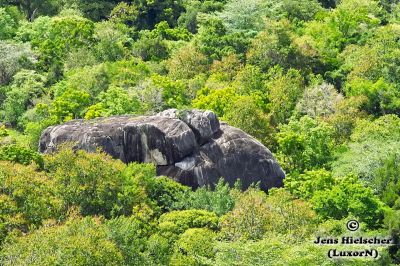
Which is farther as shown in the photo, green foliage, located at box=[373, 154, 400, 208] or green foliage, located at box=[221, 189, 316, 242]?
green foliage, located at box=[373, 154, 400, 208]

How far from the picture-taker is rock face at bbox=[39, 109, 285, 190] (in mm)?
49650

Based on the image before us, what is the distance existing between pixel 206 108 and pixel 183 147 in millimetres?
9456

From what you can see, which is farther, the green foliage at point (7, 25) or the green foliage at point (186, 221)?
the green foliage at point (7, 25)

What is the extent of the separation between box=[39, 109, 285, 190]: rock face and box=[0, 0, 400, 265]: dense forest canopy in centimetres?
178

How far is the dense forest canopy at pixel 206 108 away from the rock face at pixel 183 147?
5.85 feet

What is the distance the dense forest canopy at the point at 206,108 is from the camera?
3862 cm

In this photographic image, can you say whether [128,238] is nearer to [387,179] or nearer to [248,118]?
[387,179]

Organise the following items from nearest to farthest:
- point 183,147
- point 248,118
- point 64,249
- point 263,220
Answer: point 64,249, point 263,220, point 183,147, point 248,118

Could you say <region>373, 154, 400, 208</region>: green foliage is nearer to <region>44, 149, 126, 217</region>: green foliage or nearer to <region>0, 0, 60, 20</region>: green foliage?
<region>44, 149, 126, 217</region>: green foliage

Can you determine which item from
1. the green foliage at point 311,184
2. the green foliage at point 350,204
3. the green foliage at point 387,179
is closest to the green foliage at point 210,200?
the green foliage at point 311,184

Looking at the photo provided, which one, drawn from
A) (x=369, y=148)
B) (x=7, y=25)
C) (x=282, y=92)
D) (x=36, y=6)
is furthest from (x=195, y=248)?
(x=36, y=6)

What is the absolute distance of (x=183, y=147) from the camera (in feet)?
164

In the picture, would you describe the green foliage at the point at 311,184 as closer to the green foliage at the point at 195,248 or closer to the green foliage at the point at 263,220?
the green foliage at the point at 263,220

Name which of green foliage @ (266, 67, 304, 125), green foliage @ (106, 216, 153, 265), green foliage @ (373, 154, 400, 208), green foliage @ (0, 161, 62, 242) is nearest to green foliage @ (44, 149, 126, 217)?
green foliage @ (0, 161, 62, 242)
